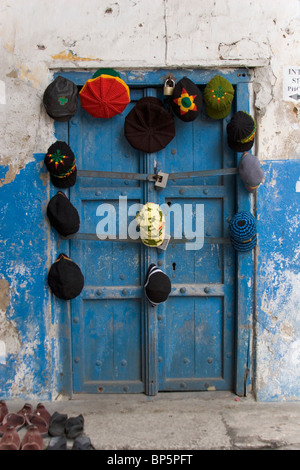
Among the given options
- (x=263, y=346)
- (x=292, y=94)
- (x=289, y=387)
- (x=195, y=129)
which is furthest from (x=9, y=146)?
(x=289, y=387)

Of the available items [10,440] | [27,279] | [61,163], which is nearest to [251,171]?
[61,163]

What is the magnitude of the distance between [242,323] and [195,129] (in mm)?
1370

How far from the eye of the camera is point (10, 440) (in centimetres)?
242

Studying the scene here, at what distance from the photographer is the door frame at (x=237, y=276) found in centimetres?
298

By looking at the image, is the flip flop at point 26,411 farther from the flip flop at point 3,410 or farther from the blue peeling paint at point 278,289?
the blue peeling paint at point 278,289

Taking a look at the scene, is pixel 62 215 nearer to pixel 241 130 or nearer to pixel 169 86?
pixel 169 86

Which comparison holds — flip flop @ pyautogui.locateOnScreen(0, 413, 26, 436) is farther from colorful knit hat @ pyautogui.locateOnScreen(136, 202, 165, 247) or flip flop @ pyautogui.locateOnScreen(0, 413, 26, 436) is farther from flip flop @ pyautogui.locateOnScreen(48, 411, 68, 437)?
colorful knit hat @ pyautogui.locateOnScreen(136, 202, 165, 247)

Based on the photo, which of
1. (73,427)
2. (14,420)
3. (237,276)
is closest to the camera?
(73,427)

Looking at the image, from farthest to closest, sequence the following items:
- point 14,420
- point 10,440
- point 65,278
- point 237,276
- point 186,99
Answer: point 237,276
point 65,278
point 186,99
point 14,420
point 10,440

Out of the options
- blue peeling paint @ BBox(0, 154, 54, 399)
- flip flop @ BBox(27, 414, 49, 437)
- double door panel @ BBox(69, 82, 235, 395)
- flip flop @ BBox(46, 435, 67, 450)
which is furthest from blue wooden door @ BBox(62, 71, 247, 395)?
flip flop @ BBox(46, 435, 67, 450)

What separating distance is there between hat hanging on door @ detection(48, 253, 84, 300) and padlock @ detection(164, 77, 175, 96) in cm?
128

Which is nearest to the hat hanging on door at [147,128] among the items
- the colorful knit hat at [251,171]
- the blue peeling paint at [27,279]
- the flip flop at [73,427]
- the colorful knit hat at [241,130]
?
the colorful knit hat at [241,130]

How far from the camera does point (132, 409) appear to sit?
2.94m

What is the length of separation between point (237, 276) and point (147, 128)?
1167 millimetres
